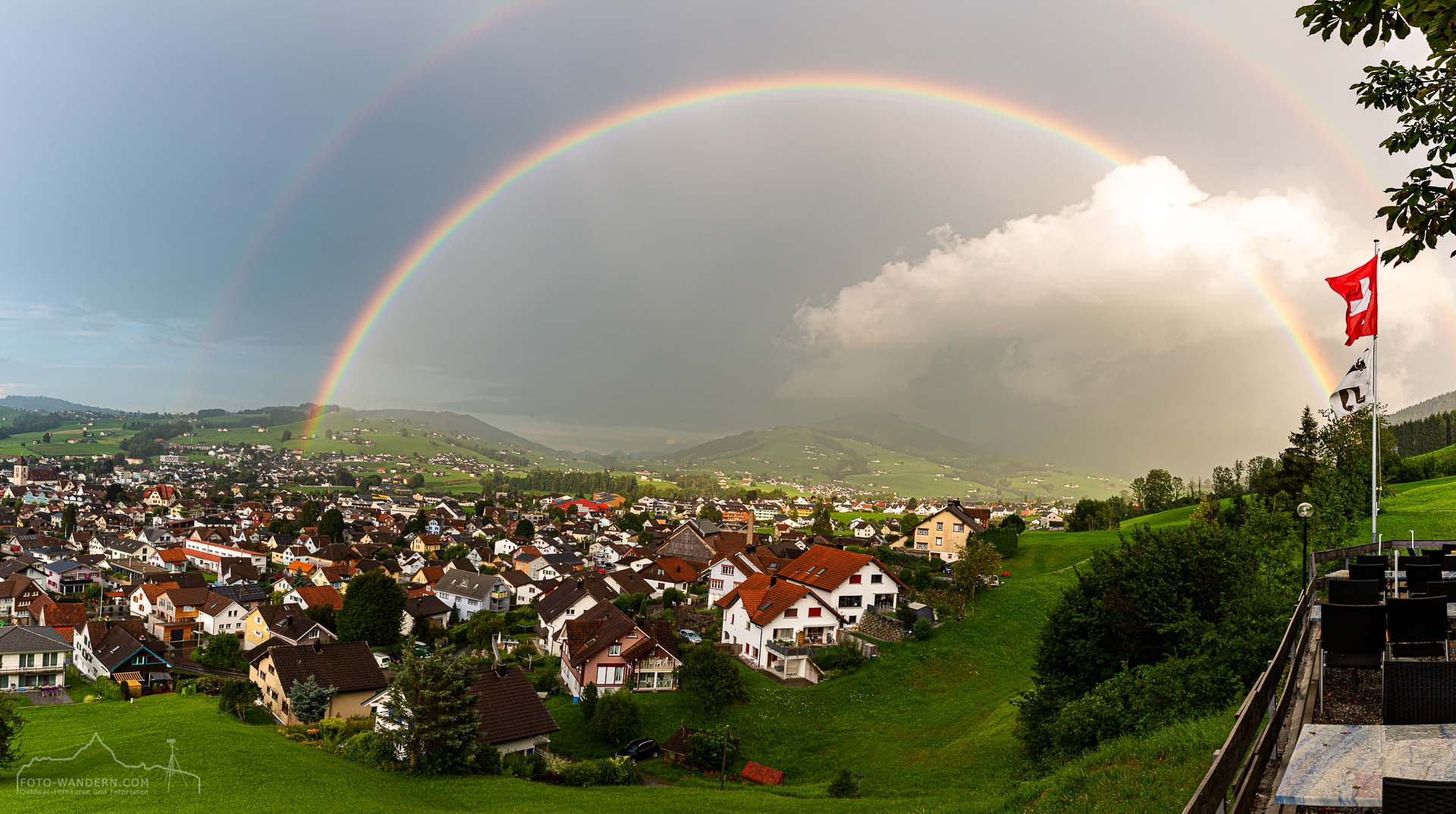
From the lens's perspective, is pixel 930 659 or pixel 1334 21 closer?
pixel 1334 21

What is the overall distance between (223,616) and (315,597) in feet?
25.3

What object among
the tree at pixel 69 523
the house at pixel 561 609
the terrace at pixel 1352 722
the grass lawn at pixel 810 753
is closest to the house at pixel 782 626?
the grass lawn at pixel 810 753

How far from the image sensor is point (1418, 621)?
1039 centimetres

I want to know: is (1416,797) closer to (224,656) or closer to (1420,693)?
(1420,693)

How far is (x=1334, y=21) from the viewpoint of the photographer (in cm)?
632

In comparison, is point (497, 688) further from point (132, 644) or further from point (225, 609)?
point (225, 609)

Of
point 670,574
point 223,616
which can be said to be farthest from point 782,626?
point 223,616

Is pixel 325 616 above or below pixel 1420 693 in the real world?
below

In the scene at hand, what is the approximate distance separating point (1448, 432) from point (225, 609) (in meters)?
190

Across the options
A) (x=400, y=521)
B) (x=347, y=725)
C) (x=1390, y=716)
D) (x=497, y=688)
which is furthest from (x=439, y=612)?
(x=400, y=521)

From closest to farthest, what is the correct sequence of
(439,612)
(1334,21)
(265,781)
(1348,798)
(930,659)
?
(1348,798), (1334,21), (265,781), (930,659), (439,612)

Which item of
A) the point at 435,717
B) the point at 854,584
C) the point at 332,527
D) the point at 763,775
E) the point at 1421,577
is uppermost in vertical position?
the point at 1421,577

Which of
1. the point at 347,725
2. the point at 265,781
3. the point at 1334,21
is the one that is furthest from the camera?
the point at 347,725

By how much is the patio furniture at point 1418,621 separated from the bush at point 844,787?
16638 mm
